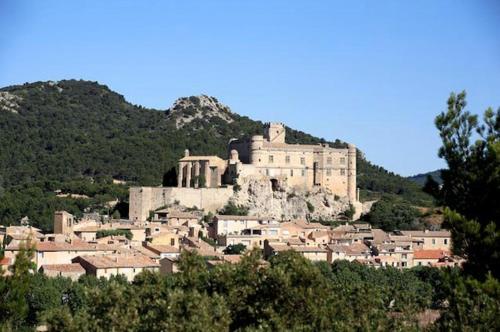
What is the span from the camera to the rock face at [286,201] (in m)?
57.8

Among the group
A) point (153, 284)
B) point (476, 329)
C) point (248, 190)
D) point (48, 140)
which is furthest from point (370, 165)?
point (476, 329)

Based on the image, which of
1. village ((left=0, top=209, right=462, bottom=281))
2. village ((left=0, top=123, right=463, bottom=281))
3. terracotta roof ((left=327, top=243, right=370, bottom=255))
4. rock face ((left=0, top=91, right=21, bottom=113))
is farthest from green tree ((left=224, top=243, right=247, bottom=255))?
rock face ((left=0, top=91, right=21, bottom=113))

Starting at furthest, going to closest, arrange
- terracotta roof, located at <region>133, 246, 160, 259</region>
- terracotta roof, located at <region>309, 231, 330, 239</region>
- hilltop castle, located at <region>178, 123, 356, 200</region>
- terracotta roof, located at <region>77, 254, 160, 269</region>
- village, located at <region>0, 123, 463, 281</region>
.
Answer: hilltop castle, located at <region>178, 123, 356, 200</region>
terracotta roof, located at <region>309, 231, 330, 239</region>
terracotta roof, located at <region>133, 246, 160, 259</region>
village, located at <region>0, 123, 463, 281</region>
terracotta roof, located at <region>77, 254, 160, 269</region>

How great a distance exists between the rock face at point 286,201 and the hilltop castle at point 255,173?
420 mm

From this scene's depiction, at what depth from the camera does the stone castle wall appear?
5544 cm

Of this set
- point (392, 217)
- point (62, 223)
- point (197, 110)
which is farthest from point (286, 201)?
point (197, 110)

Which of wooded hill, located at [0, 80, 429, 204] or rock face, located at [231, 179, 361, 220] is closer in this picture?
rock face, located at [231, 179, 361, 220]

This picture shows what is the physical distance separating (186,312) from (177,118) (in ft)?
284

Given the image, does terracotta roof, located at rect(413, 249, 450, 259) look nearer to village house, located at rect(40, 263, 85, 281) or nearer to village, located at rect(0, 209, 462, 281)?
village, located at rect(0, 209, 462, 281)

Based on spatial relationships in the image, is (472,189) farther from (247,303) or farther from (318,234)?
(318,234)

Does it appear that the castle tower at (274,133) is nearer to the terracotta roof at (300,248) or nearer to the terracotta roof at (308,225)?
the terracotta roof at (308,225)

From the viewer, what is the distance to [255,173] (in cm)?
5897

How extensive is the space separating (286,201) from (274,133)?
5825 millimetres

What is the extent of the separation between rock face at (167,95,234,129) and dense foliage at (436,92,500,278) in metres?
84.1
